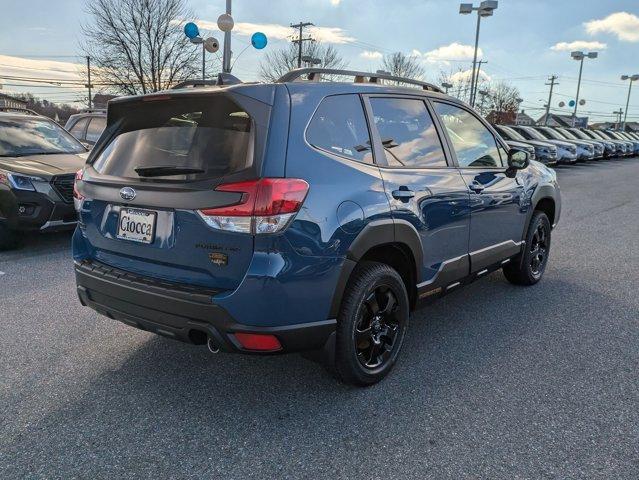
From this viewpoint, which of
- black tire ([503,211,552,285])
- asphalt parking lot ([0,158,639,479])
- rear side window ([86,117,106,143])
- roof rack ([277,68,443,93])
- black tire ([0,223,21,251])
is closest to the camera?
asphalt parking lot ([0,158,639,479])

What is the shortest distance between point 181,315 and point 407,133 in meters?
1.84

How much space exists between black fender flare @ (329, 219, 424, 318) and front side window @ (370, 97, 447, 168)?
0.40m

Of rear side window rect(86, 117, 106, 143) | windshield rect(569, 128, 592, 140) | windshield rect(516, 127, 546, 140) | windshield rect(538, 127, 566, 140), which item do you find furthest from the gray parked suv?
windshield rect(569, 128, 592, 140)

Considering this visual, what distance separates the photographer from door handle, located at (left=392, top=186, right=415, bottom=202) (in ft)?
10.1

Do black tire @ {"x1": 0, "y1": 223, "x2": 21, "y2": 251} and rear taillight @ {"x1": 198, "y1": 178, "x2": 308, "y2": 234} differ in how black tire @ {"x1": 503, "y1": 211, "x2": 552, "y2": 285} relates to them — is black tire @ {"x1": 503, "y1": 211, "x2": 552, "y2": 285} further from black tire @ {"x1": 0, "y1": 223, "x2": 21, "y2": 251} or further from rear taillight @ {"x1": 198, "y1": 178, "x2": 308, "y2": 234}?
black tire @ {"x1": 0, "y1": 223, "x2": 21, "y2": 251}

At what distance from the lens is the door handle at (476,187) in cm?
384

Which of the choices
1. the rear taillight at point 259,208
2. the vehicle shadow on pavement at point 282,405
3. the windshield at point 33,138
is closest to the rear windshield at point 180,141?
the rear taillight at point 259,208

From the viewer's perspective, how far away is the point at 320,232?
260 cm

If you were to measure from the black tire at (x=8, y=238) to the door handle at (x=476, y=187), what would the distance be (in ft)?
17.6

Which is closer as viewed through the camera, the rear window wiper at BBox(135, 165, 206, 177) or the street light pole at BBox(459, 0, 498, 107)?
the rear window wiper at BBox(135, 165, 206, 177)

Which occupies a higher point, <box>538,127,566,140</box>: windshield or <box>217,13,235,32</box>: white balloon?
<box>217,13,235,32</box>: white balloon

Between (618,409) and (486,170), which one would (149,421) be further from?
(486,170)

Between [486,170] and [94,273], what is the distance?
293 centimetres

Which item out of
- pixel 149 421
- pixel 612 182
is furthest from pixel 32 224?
pixel 612 182
